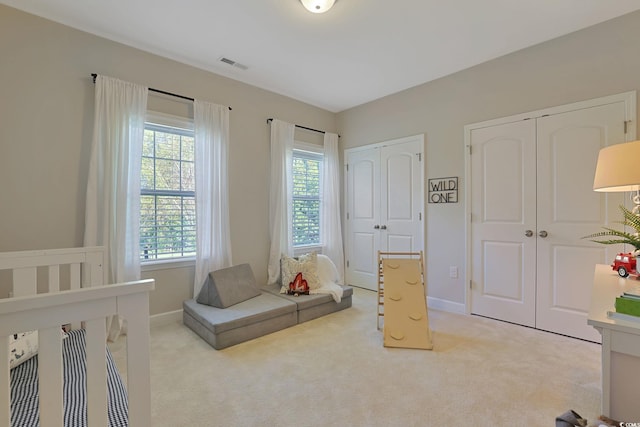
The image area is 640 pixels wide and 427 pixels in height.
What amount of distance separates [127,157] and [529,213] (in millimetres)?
3906

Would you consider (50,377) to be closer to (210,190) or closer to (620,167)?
(210,190)

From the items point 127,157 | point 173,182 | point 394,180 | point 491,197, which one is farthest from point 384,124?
point 127,157

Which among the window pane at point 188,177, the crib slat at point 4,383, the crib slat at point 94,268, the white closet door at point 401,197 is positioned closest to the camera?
the crib slat at point 4,383

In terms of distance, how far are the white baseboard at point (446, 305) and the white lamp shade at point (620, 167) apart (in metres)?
2.02

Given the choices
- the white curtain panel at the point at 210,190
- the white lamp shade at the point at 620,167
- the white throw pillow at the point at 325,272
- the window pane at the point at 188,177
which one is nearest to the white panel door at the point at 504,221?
the white lamp shade at the point at 620,167

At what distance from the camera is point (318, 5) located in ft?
7.15

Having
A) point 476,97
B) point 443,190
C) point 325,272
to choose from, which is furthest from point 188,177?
point 476,97

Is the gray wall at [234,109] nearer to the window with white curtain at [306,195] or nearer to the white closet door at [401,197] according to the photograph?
the white closet door at [401,197]

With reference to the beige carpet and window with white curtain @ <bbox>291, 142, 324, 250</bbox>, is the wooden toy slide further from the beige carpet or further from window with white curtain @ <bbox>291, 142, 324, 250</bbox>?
window with white curtain @ <bbox>291, 142, 324, 250</bbox>

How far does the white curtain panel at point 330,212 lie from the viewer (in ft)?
14.6

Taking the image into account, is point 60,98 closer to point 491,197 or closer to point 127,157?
point 127,157

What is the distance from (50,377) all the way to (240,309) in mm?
1975

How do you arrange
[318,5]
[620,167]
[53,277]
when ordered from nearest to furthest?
[620,167] → [53,277] → [318,5]

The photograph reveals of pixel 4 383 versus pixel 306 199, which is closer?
pixel 4 383
